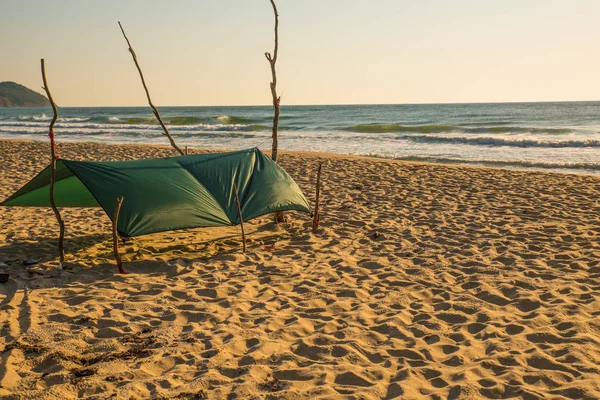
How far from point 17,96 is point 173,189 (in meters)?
168

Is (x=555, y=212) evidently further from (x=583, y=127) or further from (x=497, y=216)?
(x=583, y=127)

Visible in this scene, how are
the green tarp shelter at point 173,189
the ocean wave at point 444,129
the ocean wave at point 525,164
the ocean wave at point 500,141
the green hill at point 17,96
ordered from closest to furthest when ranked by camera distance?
the green tarp shelter at point 173,189, the ocean wave at point 525,164, the ocean wave at point 500,141, the ocean wave at point 444,129, the green hill at point 17,96

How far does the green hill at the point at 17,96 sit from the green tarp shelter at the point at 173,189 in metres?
163

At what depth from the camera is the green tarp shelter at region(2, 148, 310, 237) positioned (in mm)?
6711

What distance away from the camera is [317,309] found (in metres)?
5.34

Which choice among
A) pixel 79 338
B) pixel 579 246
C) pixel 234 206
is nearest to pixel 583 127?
pixel 579 246

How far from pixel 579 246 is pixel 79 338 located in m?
6.04

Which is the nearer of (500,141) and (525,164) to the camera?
(525,164)

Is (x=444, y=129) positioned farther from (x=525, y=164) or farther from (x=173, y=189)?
(x=173, y=189)

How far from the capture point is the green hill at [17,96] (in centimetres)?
15112

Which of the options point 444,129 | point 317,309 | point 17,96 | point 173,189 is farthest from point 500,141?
point 17,96

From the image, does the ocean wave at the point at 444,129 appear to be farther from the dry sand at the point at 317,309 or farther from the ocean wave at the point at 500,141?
the dry sand at the point at 317,309

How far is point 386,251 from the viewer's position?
23.8ft

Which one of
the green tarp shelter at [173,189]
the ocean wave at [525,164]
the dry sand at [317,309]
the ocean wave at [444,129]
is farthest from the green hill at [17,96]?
the green tarp shelter at [173,189]
